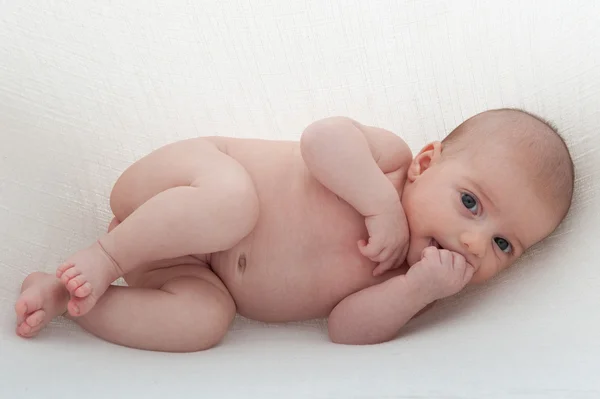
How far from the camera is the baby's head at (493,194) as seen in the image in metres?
1.22

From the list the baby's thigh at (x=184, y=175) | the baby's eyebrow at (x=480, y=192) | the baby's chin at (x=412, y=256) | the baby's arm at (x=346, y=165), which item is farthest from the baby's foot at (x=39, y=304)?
the baby's eyebrow at (x=480, y=192)

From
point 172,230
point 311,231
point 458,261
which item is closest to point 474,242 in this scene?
point 458,261

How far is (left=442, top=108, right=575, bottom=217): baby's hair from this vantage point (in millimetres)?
1232

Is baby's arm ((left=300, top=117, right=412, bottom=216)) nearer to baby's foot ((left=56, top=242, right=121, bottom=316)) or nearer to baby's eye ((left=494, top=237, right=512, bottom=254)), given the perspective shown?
baby's eye ((left=494, top=237, right=512, bottom=254))

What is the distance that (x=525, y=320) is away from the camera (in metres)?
1.15

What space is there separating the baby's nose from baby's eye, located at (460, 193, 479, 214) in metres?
0.04

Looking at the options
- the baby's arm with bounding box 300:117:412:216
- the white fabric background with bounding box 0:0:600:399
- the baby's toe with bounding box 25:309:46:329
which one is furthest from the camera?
the baby's arm with bounding box 300:117:412:216

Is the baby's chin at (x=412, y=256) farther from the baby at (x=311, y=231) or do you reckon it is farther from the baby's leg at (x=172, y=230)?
the baby's leg at (x=172, y=230)

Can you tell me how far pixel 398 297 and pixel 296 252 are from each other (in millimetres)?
175

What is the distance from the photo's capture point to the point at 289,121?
5.62 feet

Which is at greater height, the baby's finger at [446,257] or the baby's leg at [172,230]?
the baby's leg at [172,230]

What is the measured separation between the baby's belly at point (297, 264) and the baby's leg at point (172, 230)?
68mm

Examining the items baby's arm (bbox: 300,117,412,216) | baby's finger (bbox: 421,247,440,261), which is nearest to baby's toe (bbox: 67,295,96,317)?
baby's arm (bbox: 300,117,412,216)

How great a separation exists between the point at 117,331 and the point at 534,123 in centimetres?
70
